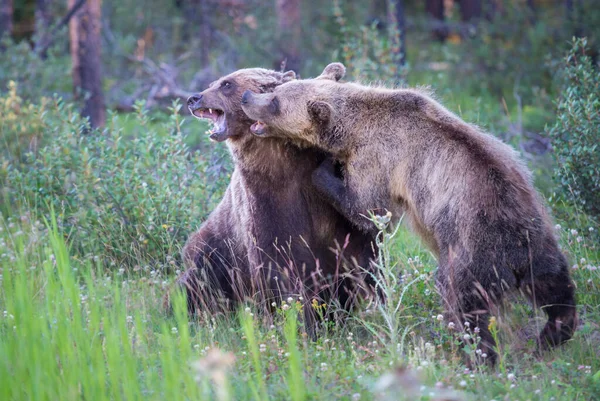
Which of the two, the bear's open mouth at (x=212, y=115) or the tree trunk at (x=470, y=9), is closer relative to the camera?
the bear's open mouth at (x=212, y=115)

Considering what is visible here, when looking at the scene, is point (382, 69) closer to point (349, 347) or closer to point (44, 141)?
point (44, 141)

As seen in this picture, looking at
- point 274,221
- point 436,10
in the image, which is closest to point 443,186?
point 274,221

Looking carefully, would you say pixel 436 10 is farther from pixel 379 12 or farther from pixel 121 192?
pixel 121 192

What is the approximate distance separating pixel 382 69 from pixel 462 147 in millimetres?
5647

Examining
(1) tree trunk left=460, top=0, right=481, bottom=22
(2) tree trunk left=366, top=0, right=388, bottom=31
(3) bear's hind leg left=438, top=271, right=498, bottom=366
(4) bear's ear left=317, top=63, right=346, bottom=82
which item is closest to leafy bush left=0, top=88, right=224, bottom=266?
(4) bear's ear left=317, top=63, right=346, bottom=82

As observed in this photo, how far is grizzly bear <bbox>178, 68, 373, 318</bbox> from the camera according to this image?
18.0 ft

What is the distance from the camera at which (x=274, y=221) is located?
548 centimetres

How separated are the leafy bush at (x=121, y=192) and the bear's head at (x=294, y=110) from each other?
137 centimetres

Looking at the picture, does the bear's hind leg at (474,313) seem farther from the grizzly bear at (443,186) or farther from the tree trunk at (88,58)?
the tree trunk at (88,58)

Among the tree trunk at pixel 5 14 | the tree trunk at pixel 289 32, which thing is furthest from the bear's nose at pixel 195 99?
the tree trunk at pixel 5 14

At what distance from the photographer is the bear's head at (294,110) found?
548 centimetres

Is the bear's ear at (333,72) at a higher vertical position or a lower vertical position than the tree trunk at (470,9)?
lower

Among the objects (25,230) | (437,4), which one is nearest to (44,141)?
(25,230)

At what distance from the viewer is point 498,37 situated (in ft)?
51.5
